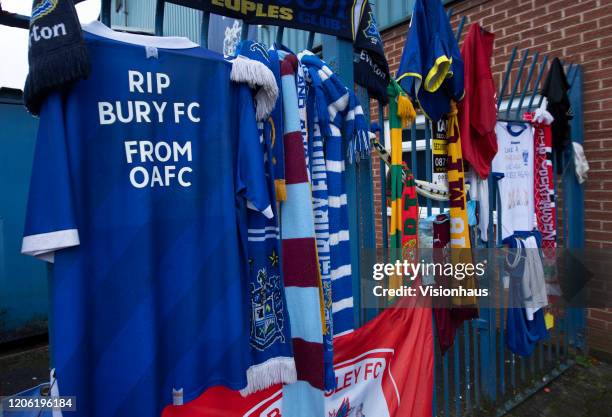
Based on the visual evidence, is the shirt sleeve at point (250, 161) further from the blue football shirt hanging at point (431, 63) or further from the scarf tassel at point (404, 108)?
the blue football shirt hanging at point (431, 63)

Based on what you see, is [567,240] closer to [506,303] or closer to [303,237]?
[506,303]

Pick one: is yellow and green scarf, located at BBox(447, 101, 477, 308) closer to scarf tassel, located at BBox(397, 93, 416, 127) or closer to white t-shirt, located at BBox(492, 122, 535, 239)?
scarf tassel, located at BBox(397, 93, 416, 127)

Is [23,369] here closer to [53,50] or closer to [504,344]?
[53,50]

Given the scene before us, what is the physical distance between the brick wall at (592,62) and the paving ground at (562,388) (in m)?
0.35

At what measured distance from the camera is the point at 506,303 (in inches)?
120

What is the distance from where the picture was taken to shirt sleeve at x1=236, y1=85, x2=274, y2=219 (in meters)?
1.38

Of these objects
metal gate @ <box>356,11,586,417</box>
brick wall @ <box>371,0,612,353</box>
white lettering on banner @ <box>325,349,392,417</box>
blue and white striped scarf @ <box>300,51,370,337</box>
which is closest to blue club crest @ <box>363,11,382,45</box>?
blue and white striped scarf @ <box>300,51,370,337</box>

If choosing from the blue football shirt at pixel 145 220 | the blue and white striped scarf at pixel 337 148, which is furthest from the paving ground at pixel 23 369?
the blue and white striped scarf at pixel 337 148

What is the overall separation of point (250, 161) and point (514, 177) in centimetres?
249

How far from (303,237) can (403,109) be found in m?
1.04

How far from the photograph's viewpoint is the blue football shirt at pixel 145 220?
113 centimetres

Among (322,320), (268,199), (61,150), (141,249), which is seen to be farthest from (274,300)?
(61,150)

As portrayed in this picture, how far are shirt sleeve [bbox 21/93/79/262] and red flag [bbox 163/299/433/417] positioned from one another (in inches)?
40.1

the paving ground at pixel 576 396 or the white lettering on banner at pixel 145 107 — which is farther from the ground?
the white lettering on banner at pixel 145 107
